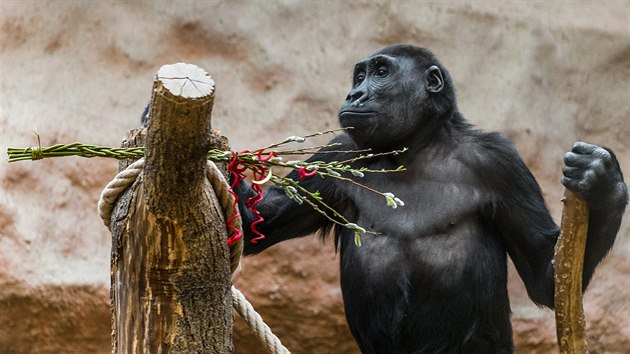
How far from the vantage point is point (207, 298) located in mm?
3273

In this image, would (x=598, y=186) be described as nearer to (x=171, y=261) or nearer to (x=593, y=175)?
(x=593, y=175)

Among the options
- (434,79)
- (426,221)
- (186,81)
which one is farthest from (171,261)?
(434,79)

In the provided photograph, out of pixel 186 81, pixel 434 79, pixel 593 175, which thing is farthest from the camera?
pixel 434 79

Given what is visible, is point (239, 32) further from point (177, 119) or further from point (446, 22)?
point (177, 119)

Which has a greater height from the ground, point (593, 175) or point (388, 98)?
point (388, 98)

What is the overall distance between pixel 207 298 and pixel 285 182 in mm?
472

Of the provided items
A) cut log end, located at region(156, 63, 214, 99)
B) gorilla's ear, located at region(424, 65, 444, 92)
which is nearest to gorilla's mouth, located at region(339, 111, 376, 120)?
gorilla's ear, located at region(424, 65, 444, 92)

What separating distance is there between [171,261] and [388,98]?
6.50 ft

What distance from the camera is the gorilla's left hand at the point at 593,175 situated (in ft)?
12.3

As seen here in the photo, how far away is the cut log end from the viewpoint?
276 centimetres

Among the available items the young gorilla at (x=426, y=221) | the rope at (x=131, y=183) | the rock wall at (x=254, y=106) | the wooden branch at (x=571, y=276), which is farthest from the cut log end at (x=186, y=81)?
the rock wall at (x=254, y=106)

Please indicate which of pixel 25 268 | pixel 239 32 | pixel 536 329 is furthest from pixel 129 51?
pixel 536 329

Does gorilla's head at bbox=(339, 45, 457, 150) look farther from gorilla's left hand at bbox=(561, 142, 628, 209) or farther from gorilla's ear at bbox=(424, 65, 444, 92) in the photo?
gorilla's left hand at bbox=(561, 142, 628, 209)

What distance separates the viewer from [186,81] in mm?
2766
